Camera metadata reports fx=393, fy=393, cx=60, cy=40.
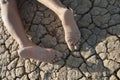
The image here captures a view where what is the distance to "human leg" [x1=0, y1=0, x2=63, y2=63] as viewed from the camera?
9.79ft

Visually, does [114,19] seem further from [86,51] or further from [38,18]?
[38,18]

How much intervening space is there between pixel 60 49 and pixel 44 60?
19cm

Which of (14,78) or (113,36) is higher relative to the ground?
(113,36)

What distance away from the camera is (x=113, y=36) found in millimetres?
3055

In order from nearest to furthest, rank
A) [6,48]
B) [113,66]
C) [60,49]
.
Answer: [113,66], [60,49], [6,48]

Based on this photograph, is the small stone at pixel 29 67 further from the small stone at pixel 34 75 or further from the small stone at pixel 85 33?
the small stone at pixel 85 33

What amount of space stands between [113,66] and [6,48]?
96 centimetres

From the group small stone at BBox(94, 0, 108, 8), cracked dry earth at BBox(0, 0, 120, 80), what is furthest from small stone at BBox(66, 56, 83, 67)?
small stone at BBox(94, 0, 108, 8)

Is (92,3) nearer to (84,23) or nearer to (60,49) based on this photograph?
(84,23)

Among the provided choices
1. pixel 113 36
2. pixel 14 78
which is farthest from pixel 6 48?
pixel 113 36

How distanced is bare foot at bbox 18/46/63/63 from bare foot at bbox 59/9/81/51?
0.15m

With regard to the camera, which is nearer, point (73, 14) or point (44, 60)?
point (44, 60)

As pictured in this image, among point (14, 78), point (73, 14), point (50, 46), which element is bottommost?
point (14, 78)

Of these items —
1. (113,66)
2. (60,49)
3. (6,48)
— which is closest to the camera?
(113,66)
